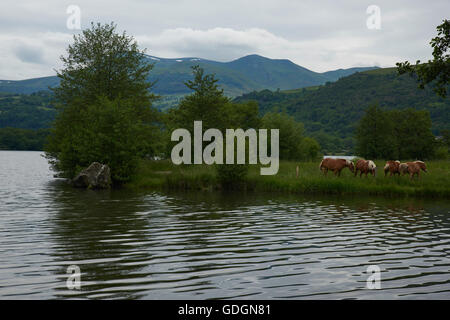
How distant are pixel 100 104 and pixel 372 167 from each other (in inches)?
1129

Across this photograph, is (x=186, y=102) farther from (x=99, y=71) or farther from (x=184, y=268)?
(x=184, y=268)

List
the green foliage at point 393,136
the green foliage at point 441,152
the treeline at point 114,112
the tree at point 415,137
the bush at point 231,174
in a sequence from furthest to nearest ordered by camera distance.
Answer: the green foliage at point 441,152 → the tree at point 415,137 → the green foliage at point 393,136 → the treeline at point 114,112 → the bush at point 231,174

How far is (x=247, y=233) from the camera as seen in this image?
617 inches

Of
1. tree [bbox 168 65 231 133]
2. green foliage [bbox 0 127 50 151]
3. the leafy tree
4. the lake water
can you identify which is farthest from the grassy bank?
green foliage [bbox 0 127 50 151]

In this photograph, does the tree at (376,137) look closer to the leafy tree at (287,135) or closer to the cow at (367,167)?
the leafy tree at (287,135)

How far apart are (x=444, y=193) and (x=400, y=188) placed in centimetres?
300

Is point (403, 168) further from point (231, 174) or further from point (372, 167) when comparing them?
point (231, 174)

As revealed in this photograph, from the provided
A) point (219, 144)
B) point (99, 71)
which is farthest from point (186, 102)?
point (219, 144)

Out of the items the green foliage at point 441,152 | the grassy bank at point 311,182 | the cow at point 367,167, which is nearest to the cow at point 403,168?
the grassy bank at point 311,182

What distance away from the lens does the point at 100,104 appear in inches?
1778

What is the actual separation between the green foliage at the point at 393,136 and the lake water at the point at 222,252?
2145 inches

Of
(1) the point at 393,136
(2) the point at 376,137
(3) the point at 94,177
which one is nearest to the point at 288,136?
(2) the point at 376,137

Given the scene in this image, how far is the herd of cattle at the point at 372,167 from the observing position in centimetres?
3358
